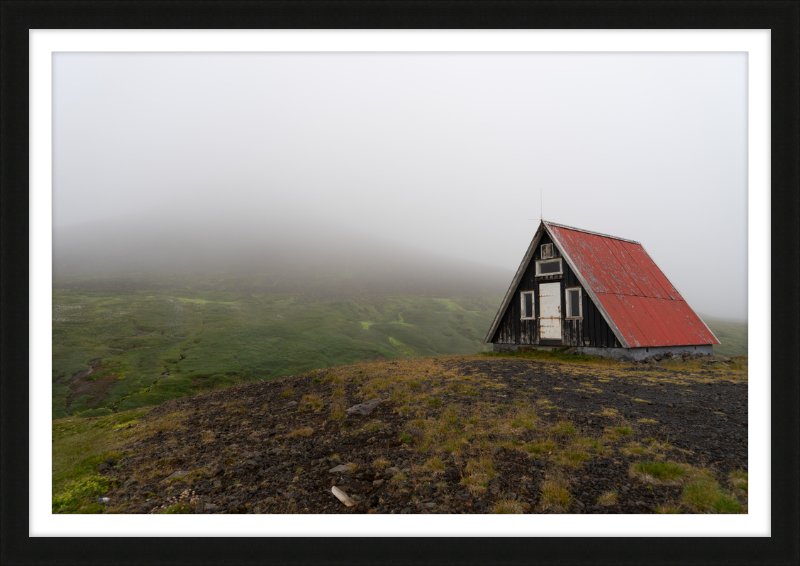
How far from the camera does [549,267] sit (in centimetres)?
2284

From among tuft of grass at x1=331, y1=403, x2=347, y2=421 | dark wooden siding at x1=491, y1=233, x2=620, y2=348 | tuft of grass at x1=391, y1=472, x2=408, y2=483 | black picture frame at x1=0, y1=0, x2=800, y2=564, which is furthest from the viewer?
dark wooden siding at x1=491, y1=233, x2=620, y2=348

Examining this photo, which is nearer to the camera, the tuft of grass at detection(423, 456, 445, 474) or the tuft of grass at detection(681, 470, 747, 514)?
the tuft of grass at detection(681, 470, 747, 514)

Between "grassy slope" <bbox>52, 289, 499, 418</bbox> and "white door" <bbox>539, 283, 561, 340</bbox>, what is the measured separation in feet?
68.0

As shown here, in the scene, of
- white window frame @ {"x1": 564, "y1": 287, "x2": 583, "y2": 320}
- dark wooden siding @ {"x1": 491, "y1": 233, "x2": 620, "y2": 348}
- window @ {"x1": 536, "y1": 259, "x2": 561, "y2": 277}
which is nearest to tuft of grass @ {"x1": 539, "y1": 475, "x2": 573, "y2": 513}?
dark wooden siding @ {"x1": 491, "y1": 233, "x2": 620, "y2": 348}

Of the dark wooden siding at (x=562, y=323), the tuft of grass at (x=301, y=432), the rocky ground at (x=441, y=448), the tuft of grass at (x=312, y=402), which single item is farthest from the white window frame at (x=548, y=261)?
the tuft of grass at (x=301, y=432)

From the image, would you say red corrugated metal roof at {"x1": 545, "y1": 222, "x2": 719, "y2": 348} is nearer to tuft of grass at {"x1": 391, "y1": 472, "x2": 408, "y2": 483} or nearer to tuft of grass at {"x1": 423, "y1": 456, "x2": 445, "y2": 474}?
tuft of grass at {"x1": 423, "y1": 456, "x2": 445, "y2": 474}

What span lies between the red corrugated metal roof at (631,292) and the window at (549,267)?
40.5 inches

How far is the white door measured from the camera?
22.0m

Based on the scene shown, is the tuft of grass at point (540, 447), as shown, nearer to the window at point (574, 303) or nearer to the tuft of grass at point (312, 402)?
the tuft of grass at point (312, 402)

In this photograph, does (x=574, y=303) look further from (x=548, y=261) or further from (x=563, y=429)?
(x=563, y=429)

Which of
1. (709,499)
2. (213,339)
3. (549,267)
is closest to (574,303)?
(549,267)

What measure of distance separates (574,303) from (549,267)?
2.75 meters
